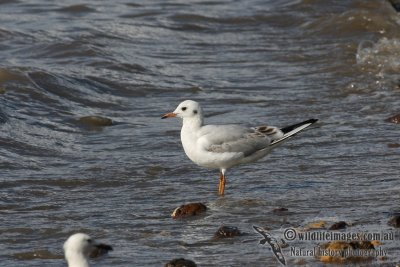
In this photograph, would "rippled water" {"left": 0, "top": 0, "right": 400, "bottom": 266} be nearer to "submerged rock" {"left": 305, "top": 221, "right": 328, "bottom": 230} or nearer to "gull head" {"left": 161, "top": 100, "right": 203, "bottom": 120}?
"submerged rock" {"left": 305, "top": 221, "right": 328, "bottom": 230}

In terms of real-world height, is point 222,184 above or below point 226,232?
above

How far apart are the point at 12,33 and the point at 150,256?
8160 mm

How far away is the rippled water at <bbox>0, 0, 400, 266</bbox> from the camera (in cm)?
693

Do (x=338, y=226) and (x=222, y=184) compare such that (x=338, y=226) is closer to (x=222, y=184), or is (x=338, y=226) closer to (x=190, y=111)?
(x=222, y=184)

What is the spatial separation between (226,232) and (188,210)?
0.69 m

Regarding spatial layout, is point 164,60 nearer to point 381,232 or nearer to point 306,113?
point 306,113

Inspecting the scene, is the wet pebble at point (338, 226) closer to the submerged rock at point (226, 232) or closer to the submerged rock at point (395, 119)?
the submerged rock at point (226, 232)

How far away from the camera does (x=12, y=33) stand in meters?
13.8

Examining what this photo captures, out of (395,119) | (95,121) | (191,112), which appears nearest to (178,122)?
(95,121)

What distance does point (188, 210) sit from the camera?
7.21 metres

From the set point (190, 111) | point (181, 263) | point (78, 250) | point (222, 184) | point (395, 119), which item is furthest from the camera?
point (395, 119)

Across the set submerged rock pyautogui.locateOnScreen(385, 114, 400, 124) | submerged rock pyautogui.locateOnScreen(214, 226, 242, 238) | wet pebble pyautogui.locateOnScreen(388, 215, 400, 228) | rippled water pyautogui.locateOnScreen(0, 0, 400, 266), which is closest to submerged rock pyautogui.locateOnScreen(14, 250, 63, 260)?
rippled water pyautogui.locateOnScreen(0, 0, 400, 266)

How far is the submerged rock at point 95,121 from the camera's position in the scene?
10570 mm

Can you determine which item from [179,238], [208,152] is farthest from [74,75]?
[179,238]
